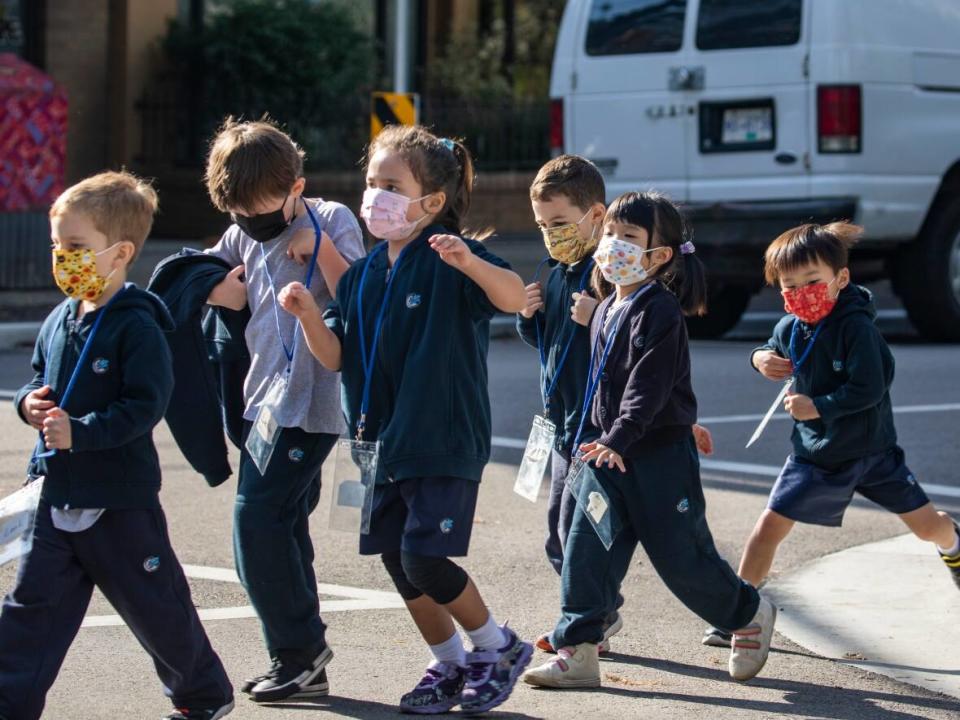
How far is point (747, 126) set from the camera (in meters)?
11.8

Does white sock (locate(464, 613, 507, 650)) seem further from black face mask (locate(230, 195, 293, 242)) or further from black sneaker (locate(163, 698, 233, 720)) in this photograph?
black face mask (locate(230, 195, 293, 242))

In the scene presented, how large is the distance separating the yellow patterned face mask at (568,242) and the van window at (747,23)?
22.5 feet

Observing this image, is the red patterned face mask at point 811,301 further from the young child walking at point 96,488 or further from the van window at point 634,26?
the van window at point 634,26

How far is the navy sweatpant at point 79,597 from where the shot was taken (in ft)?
13.2

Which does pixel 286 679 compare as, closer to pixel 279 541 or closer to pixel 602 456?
pixel 279 541

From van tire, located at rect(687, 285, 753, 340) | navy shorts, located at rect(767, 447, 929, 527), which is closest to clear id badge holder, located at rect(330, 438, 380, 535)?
navy shorts, located at rect(767, 447, 929, 527)

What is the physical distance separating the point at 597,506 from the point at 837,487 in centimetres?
95

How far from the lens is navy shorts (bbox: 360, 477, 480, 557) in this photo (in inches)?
171

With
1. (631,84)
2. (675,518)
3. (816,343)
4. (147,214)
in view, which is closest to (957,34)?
(631,84)

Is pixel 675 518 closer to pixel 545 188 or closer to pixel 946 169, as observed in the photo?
pixel 545 188

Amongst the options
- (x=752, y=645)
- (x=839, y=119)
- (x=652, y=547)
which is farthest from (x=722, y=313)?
(x=652, y=547)

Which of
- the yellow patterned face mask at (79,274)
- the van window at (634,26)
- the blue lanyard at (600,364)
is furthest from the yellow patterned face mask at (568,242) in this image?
the van window at (634,26)

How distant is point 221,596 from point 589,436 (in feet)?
5.14

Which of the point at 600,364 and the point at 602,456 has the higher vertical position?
the point at 600,364
